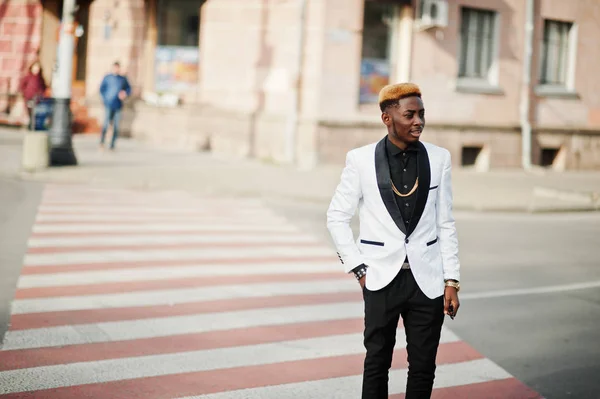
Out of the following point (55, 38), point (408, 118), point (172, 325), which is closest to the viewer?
point (408, 118)

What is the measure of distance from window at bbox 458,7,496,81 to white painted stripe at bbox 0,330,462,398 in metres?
16.2

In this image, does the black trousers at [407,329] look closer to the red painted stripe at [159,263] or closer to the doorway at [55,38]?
the red painted stripe at [159,263]

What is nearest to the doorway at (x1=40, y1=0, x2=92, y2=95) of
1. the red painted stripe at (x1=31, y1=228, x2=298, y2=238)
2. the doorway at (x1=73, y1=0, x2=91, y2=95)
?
the doorway at (x1=73, y1=0, x2=91, y2=95)

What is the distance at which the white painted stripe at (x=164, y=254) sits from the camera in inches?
349

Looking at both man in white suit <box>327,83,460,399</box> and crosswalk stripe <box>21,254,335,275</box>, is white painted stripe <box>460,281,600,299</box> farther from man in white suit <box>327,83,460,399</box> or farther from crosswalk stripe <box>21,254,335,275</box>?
man in white suit <box>327,83,460,399</box>

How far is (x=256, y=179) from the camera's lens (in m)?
16.7

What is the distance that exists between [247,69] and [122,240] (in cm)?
1225

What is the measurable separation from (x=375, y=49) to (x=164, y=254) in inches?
483

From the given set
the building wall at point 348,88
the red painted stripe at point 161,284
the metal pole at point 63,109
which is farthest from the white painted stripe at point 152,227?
the building wall at point 348,88

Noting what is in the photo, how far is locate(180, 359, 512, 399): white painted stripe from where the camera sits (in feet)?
16.9

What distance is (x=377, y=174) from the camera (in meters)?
4.02

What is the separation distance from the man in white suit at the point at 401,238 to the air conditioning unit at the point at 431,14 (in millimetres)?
16847

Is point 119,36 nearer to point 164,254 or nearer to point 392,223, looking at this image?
point 164,254

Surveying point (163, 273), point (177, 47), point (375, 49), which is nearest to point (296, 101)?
point (375, 49)
